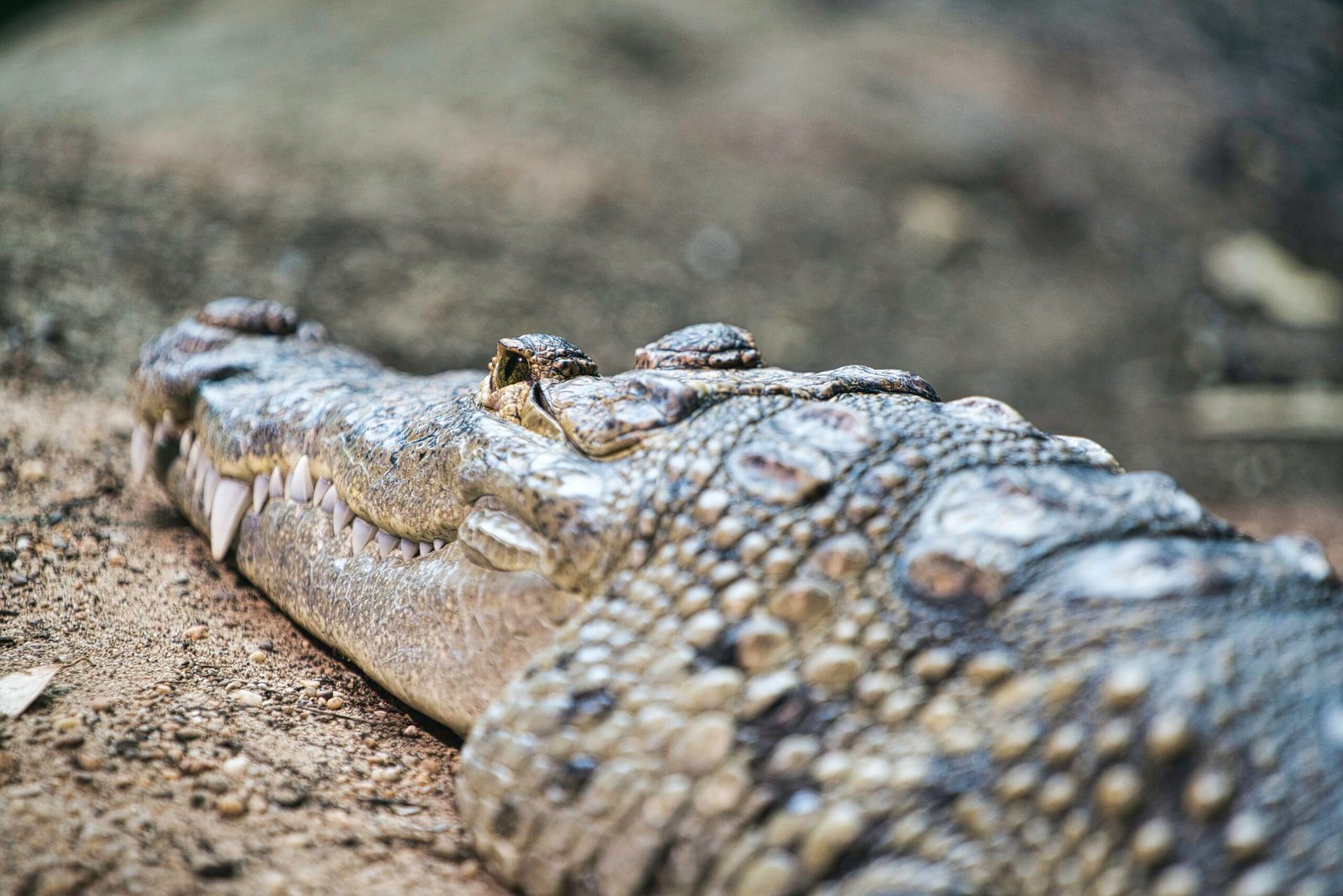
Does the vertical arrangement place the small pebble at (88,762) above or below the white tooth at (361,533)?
below

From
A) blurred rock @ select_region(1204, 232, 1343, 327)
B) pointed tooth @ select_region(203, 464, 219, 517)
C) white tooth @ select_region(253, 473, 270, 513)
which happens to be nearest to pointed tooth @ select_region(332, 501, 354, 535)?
white tooth @ select_region(253, 473, 270, 513)

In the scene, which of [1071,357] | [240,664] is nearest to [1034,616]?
[240,664]

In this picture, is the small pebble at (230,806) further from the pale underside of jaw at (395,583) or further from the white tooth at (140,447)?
the white tooth at (140,447)

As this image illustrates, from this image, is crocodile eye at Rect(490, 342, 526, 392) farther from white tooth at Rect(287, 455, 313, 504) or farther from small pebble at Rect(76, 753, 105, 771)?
small pebble at Rect(76, 753, 105, 771)

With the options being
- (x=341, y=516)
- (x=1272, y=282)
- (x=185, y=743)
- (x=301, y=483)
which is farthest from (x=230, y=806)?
(x=1272, y=282)

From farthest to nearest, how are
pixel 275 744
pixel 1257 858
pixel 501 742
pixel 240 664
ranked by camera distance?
pixel 240 664 < pixel 275 744 < pixel 501 742 < pixel 1257 858

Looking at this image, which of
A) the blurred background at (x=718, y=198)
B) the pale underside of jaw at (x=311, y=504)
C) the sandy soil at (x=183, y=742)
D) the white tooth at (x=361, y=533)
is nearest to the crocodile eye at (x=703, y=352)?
the pale underside of jaw at (x=311, y=504)

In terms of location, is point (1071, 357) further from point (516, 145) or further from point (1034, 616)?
point (1034, 616)
